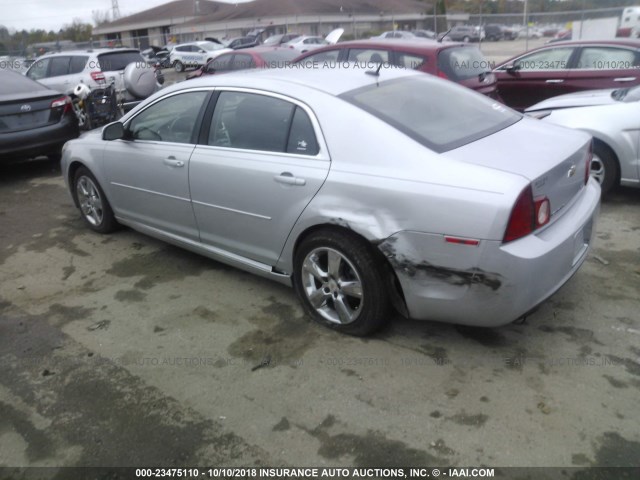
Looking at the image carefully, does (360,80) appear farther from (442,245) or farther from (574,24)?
(574,24)

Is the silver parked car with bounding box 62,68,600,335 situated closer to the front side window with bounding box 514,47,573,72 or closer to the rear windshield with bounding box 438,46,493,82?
the rear windshield with bounding box 438,46,493,82

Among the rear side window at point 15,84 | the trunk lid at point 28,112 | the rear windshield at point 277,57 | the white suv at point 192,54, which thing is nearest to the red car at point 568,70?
the rear windshield at point 277,57

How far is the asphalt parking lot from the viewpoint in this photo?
2576 millimetres

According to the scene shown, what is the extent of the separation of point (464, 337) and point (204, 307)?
1.80 metres

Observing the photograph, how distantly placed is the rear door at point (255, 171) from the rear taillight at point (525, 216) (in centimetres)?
110

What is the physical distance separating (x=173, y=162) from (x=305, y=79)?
1.21 m

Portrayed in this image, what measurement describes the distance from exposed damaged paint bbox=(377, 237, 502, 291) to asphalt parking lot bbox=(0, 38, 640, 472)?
556mm

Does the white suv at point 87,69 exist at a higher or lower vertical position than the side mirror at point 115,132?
higher

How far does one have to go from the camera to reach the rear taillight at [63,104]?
25.7 feet

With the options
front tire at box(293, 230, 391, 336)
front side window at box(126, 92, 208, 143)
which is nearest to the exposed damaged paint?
front tire at box(293, 230, 391, 336)

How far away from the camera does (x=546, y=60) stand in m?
8.87

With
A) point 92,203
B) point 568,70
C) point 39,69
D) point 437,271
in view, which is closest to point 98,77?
Answer: point 39,69

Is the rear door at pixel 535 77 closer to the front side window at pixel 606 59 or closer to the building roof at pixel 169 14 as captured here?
the front side window at pixel 606 59

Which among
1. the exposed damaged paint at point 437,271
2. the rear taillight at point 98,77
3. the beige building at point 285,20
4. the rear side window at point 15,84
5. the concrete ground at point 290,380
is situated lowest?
the concrete ground at point 290,380
